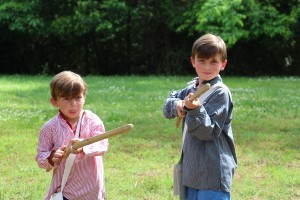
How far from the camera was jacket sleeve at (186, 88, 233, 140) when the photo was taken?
322 centimetres

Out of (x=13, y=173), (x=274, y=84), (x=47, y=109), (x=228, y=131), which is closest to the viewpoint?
(x=228, y=131)

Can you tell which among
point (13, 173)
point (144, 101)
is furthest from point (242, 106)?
point (13, 173)

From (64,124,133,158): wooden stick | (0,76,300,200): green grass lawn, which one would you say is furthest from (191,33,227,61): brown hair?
(0,76,300,200): green grass lawn

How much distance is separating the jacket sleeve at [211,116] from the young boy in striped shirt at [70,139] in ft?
2.03

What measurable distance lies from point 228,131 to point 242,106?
7.41 metres

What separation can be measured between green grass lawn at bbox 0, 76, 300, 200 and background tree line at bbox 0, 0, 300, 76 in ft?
26.9

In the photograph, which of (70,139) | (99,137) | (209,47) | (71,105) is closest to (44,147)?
(70,139)

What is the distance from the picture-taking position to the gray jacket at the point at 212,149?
3363 mm

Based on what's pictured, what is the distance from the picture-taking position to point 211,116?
335cm

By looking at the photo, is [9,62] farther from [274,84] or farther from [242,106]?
[242,106]

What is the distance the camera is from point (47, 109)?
10.5 metres

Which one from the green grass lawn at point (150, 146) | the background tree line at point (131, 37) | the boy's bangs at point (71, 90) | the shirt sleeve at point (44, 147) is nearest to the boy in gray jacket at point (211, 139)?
the boy's bangs at point (71, 90)

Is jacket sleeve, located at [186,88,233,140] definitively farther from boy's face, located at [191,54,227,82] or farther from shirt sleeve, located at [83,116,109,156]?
shirt sleeve, located at [83,116,109,156]

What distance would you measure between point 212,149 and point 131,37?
19.8 metres
